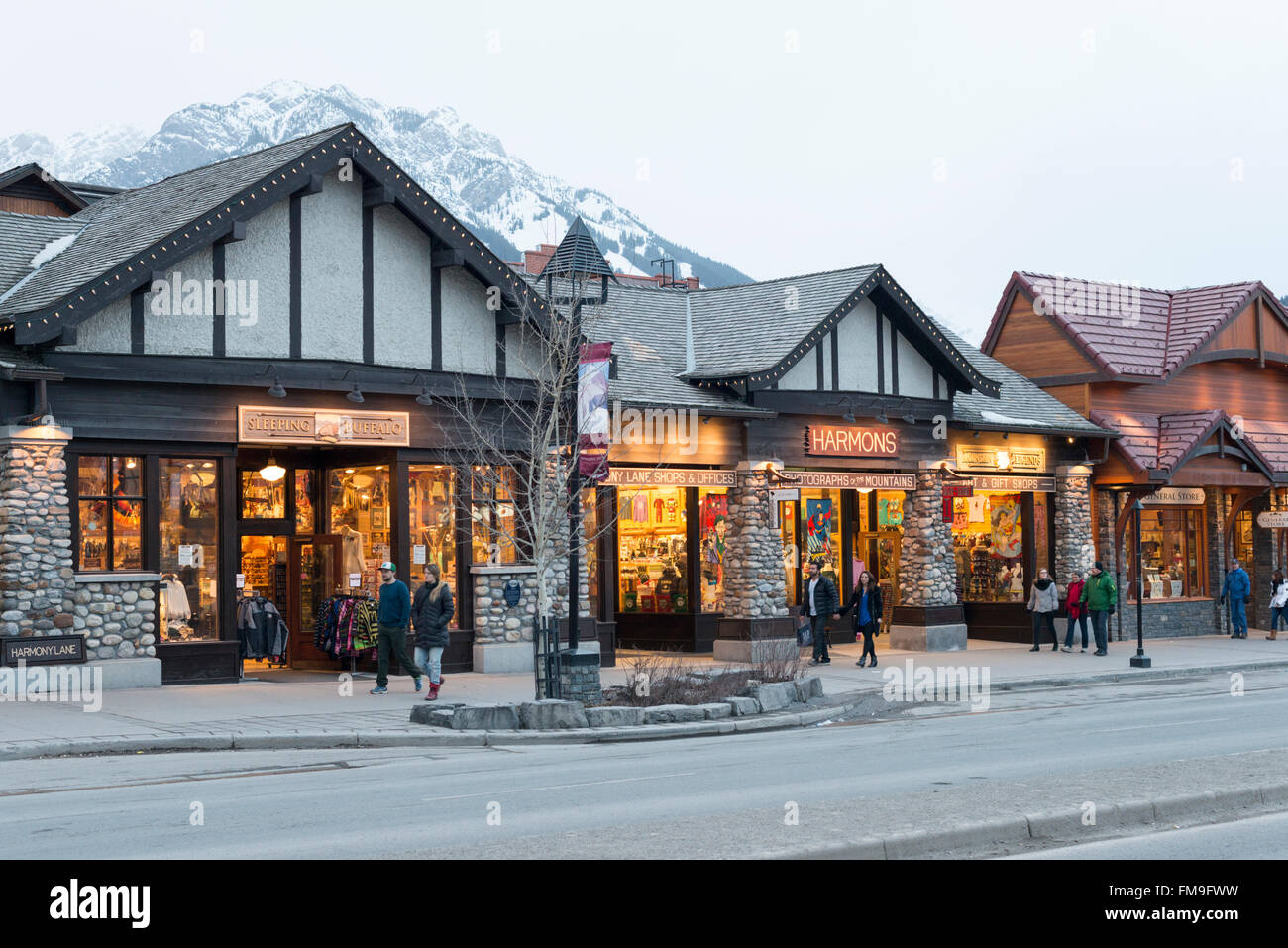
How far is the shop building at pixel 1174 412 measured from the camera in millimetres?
35125

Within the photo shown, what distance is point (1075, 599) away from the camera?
3173cm

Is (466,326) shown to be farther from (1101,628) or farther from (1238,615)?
(1238,615)

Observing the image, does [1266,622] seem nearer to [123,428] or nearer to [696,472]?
[696,472]

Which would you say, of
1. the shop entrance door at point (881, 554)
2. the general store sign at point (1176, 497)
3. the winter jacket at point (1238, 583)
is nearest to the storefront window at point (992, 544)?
the shop entrance door at point (881, 554)

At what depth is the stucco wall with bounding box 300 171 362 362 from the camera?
76.3 feet

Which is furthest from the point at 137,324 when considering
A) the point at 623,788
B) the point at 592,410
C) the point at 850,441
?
the point at 850,441

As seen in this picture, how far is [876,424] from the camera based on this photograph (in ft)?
101

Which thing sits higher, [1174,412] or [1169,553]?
[1174,412]

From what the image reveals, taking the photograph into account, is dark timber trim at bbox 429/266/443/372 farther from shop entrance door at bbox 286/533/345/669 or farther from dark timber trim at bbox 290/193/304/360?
shop entrance door at bbox 286/533/345/669

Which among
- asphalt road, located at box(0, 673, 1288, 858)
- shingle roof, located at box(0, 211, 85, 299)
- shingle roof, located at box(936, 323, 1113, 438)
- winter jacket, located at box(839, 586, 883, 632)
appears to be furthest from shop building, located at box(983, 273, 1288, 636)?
shingle roof, located at box(0, 211, 85, 299)

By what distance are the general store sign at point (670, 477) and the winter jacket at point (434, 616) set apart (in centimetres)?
589

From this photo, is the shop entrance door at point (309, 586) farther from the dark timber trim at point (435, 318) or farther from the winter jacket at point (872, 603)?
the winter jacket at point (872, 603)

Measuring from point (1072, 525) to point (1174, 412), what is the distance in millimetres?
4413

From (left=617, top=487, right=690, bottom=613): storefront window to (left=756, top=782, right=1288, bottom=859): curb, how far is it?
64.6ft
